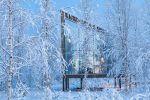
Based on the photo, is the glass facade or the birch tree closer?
the birch tree

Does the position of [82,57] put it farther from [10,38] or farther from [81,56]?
[10,38]

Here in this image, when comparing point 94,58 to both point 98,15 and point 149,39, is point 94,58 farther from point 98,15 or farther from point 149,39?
point 149,39

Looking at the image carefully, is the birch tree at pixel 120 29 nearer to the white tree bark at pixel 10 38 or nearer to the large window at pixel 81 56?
the large window at pixel 81 56

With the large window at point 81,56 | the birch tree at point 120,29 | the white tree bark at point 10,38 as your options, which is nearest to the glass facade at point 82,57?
the large window at point 81,56

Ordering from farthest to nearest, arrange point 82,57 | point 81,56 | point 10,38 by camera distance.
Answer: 1. point 81,56
2. point 82,57
3. point 10,38

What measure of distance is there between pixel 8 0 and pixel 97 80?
24869 millimetres

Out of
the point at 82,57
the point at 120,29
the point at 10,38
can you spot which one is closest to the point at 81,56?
the point at 82,57

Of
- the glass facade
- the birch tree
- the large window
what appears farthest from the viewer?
the glass facade

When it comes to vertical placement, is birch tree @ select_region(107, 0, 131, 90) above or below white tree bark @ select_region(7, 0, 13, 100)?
above

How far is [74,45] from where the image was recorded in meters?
33.1

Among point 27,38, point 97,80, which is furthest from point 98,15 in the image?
point 27,38

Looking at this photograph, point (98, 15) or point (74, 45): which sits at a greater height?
point (98, 15)

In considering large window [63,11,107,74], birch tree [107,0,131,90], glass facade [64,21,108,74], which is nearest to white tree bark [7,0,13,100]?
birch tree [107,0,131,90]

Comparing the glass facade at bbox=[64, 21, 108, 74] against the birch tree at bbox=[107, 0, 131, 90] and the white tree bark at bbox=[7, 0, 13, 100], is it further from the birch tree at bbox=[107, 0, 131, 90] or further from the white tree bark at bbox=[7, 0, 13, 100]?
the white tree bark at bbox=[7, 0, 13, 100]
